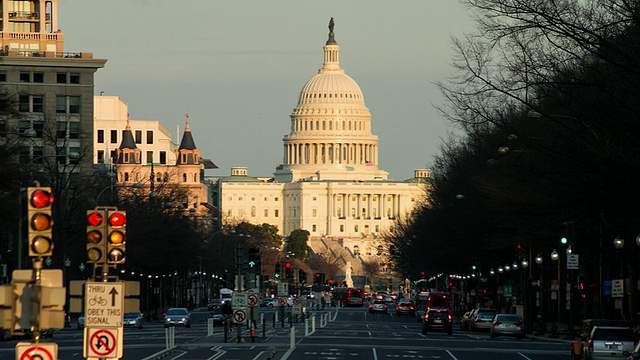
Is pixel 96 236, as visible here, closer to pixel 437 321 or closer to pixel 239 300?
pixel 239 300

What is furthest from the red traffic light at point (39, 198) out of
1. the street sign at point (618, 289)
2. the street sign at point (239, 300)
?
the street sign at point (618, 289)

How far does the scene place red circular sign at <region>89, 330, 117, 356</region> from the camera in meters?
26.5

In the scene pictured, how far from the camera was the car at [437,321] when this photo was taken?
270ft

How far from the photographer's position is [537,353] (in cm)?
5772

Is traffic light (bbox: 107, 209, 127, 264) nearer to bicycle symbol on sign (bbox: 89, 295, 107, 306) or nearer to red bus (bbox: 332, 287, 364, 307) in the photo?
bicycle symbol on sign (bbox: 89, 295, 107, 306)

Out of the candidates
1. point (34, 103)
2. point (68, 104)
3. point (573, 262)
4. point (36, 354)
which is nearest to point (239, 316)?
point (573, 262)

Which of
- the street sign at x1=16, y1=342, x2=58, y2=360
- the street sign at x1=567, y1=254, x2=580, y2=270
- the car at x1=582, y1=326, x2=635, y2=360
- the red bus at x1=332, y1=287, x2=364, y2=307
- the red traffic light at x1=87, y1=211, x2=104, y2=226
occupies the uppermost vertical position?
the red traffic light at x1=87, y1=211, x2=104, y2=226

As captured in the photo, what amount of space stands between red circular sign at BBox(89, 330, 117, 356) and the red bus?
156 m

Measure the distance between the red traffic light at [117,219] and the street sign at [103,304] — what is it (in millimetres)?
1758

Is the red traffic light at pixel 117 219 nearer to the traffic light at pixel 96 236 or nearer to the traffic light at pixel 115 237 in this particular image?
the traffic light at pixel 115 237

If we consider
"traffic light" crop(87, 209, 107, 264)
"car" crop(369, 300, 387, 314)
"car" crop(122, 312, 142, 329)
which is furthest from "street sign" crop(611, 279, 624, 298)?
"car" crop(369, 300, 387, 314)

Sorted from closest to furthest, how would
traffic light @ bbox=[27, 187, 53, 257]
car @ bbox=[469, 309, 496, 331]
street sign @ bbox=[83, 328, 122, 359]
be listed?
traffic light @ bbox=[27, 187, 53, 257]
street sign @ bbox=[83, 328, 122, 359]
car @ bbox=[469, 309, 496, 331]

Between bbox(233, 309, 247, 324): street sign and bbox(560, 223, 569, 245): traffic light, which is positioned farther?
bbox(560, 223, 569, 245): traffic light

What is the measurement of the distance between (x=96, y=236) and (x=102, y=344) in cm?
217
